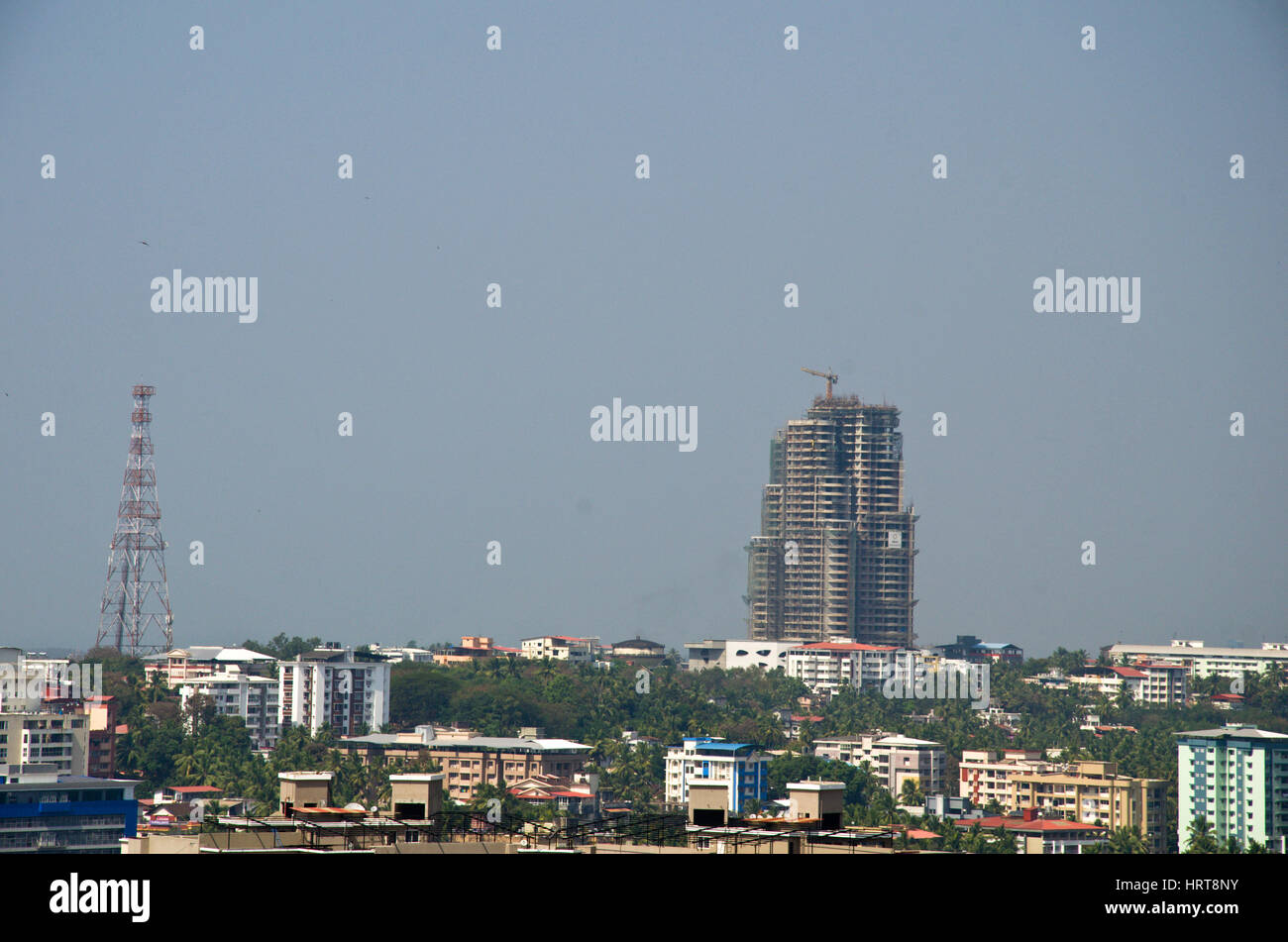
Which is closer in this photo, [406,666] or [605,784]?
[605,784]

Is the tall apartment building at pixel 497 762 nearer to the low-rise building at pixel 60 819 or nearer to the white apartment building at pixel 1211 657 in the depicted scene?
the low-rise building at pixel 60 819

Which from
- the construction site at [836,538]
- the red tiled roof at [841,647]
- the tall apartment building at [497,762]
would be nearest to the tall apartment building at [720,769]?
the tall apartment building at [497,762]

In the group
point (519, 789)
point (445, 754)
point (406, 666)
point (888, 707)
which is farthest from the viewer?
point (888, 707)

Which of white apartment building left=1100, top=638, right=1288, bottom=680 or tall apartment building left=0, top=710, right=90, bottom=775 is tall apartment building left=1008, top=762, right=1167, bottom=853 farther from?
white apartment building left=1100, top=638, right=1288, bottom=680

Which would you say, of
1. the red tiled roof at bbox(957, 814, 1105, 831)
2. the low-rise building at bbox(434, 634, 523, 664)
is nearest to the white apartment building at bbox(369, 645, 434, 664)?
the low-rise building at bbox(434, 634, 523, 664)

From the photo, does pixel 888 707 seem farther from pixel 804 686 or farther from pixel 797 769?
pixel 797 769

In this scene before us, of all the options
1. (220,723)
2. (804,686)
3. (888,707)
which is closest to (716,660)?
(804,686)
